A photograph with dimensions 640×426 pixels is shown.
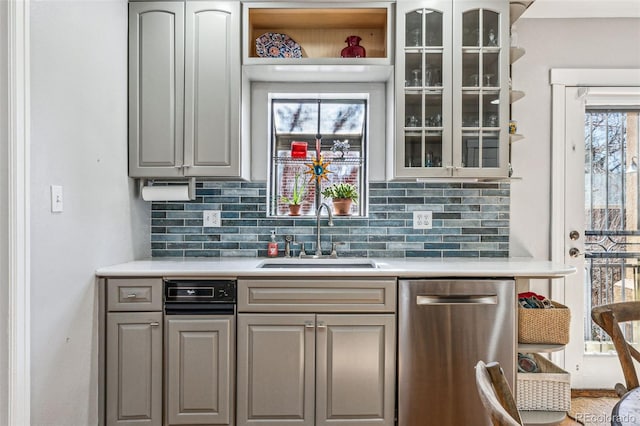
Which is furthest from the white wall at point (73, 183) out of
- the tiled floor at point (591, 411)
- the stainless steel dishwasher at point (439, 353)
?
the tiled floor at point (591, 411)

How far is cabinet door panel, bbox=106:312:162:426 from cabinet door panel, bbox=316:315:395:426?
814 mm

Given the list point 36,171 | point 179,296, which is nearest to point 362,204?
point 179,296

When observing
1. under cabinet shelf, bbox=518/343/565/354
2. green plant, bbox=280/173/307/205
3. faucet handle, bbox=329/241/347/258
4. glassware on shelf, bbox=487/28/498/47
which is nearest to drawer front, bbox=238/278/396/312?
faucet handle, bbox=329/241/347/258

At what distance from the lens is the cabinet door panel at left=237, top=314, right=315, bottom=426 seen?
215 centimetres

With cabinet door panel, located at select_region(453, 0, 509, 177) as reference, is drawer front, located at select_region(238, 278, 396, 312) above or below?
below

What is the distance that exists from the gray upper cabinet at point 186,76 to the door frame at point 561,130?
80.9 inches

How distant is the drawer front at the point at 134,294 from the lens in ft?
7.03

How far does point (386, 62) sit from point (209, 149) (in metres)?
1.15

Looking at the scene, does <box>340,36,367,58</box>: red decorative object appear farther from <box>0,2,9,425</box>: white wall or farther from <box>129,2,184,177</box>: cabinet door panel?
<box>0,2,9,425</box>: white wall

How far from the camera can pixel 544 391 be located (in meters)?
2.34

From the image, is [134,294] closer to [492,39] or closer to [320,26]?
[320,26]

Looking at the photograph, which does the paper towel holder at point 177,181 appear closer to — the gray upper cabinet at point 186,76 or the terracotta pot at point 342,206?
the gray upper cabinet at point 186,76

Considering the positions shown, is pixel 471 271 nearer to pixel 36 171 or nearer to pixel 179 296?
pixel 179 296

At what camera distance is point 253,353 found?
2150 millimetres
